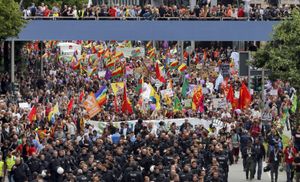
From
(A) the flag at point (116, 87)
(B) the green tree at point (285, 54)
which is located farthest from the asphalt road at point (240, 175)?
(A) the flag at point (116, 87)

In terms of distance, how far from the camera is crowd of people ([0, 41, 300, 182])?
41.4m

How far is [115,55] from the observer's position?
8119cm

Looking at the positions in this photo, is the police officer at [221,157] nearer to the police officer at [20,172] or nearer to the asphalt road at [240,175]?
the asphalt road at [240,175]

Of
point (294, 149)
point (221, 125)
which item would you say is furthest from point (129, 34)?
point (294, 149)

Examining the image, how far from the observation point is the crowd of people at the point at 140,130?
136ft

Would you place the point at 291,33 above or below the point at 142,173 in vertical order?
above

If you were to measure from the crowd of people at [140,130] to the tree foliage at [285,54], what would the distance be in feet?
6.06

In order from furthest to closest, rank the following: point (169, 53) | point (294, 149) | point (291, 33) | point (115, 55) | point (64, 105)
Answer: point (169, 53) < point (115, 55) < point (64, 105) < point (291, 33) < point (294, 149)

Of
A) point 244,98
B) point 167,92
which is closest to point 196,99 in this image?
point 244,98

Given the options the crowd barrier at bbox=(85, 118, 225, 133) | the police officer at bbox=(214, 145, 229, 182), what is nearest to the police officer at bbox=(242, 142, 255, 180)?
the police officer at bbox=(214, 145, 229, 182)

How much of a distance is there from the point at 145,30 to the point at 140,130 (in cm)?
2584

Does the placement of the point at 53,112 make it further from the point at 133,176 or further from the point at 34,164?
the point at 133,176

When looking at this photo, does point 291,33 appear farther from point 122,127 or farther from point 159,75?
point 159,75

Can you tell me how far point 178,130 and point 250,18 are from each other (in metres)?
25.0
